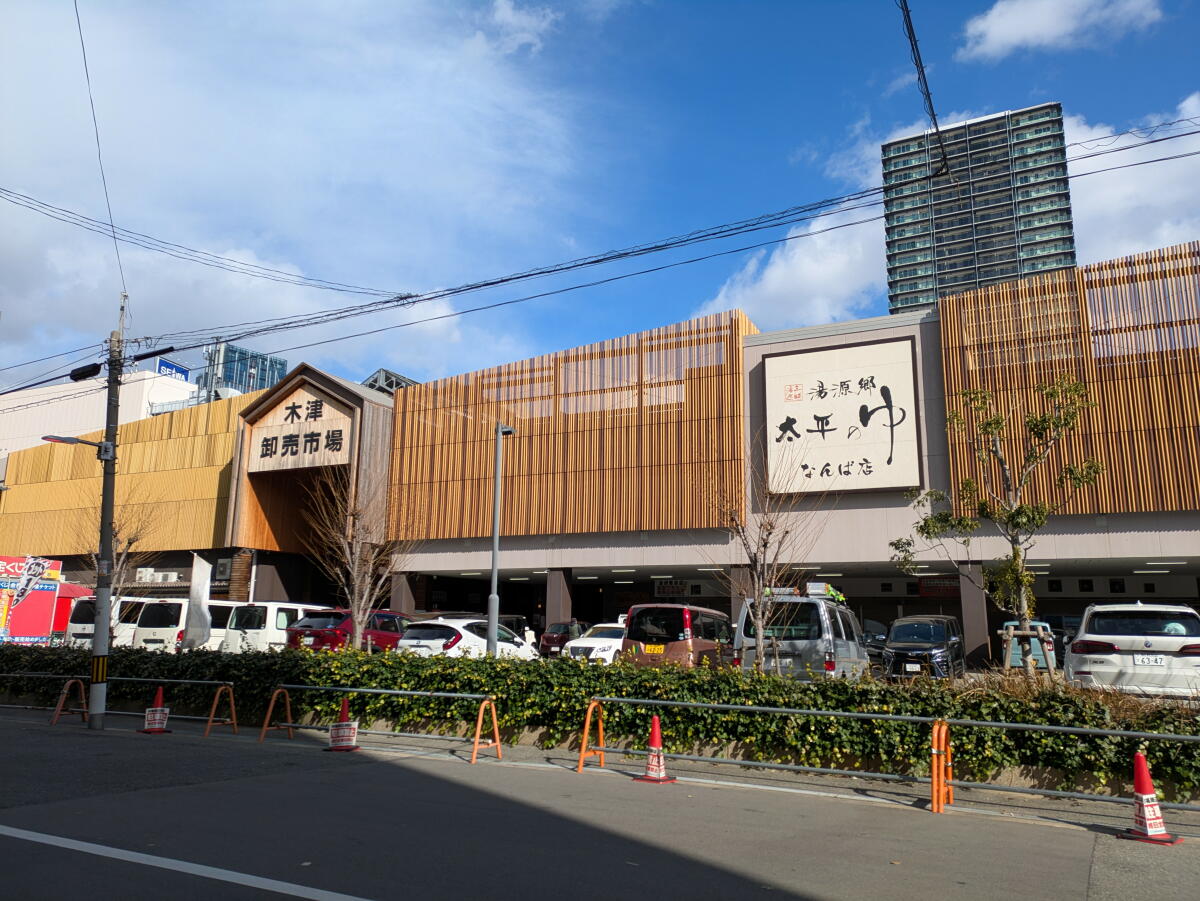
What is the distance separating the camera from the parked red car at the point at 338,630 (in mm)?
21438

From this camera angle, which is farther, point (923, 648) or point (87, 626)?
point (87, 626)

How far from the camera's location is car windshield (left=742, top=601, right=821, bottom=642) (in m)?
15.5

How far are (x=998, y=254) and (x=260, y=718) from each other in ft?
492

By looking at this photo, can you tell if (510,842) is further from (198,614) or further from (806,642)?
(198,614)

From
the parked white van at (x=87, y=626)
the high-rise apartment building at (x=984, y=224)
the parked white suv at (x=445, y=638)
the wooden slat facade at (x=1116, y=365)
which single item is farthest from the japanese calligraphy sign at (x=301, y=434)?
the high-rise apartment building at (x=984, y=224)

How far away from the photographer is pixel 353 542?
25.7 metres

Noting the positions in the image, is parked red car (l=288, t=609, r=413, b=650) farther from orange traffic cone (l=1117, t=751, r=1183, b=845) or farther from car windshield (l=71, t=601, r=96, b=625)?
orange traffic cone (l=1117, t=751, r=1183, b=845)

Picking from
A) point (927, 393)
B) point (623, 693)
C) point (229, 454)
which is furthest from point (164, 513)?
point (623, 693)

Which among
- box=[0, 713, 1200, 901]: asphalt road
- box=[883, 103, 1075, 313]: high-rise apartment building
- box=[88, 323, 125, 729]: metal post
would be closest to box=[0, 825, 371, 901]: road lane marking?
box=[0, 713, 1200, 901]: asphalt road

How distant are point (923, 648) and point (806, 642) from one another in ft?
22.1

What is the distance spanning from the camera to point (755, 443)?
101ft

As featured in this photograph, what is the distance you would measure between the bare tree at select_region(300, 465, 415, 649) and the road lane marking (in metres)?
14.5

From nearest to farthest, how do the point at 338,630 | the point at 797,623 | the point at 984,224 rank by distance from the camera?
the point at 797,623 < the point at 338,630 < the point at 984,224

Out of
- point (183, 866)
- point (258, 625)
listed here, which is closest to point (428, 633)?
point (258, 625)
